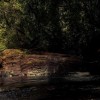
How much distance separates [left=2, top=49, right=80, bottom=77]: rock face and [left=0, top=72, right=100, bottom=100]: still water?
6.19 ft

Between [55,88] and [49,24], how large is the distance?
20.9 m

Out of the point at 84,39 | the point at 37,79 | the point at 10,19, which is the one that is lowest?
the point at 37,79

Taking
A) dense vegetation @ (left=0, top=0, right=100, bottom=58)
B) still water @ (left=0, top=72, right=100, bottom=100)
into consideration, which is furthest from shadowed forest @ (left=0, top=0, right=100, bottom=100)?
still water @ (left=0, top=72, right=100, bottom=100)

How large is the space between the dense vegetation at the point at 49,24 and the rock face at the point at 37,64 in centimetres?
725

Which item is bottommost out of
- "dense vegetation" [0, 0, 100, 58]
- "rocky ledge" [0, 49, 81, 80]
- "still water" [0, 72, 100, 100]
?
"still water" [0, 72, 100, 100]

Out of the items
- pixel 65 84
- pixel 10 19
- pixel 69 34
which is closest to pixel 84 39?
pixel 69 34

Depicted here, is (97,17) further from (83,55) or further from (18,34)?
(18,34)

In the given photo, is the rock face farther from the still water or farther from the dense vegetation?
the dense vegetation

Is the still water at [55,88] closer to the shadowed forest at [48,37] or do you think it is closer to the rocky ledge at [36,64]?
the rocky ledge at [36,64]

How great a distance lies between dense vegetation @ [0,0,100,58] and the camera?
49.6 meters

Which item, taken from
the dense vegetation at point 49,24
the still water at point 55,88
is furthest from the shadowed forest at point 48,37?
the still water at point 55,88

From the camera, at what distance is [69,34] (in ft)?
164

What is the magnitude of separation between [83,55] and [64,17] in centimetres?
692

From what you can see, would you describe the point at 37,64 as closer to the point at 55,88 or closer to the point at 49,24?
Result: the point at 55,88
